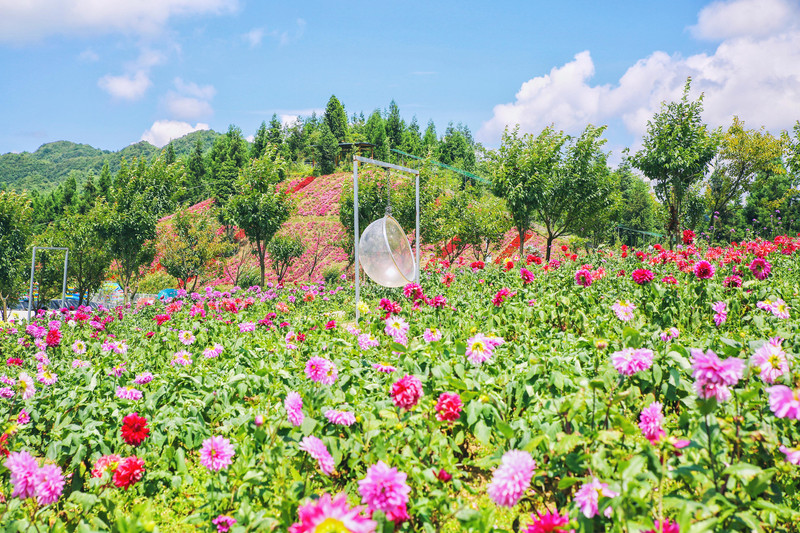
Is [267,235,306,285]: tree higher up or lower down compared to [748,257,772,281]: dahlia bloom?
higher up

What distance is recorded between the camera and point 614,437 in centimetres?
200

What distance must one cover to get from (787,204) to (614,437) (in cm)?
4491

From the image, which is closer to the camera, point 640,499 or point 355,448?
point 640,499

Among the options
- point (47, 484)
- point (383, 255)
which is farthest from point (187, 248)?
point (47, 484)

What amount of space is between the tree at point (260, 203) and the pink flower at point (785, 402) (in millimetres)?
16181

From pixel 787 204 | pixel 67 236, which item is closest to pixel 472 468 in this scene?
pixel 67 236

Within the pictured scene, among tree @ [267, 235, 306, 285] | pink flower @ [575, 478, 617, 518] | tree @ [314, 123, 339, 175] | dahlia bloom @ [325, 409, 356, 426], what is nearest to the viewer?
pink flower @ [575, 478, 617, 518]

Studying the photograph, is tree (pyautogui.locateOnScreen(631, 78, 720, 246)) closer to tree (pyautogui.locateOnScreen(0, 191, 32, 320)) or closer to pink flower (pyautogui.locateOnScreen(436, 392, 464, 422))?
pink flower (pyautogui.locateOnScreen(436, 392, 464, 422))

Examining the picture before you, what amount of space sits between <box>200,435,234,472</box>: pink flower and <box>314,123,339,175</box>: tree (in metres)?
50.2

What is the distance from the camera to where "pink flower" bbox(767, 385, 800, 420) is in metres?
1.68

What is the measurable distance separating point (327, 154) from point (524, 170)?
38.3m

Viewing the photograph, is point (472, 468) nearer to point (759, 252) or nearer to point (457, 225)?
point (759, 252)

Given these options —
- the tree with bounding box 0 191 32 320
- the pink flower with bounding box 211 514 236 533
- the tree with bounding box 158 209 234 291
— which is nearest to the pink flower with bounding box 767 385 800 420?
the pink flower with bounding box 211 514 236 533

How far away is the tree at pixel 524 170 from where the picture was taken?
618 inches
